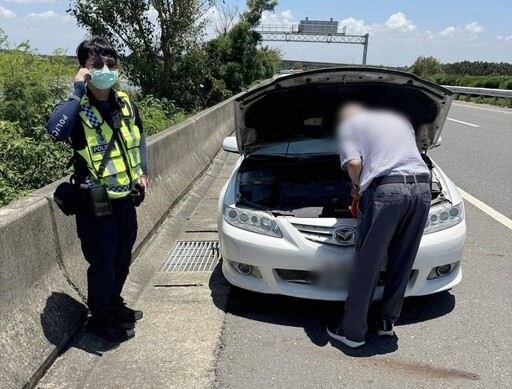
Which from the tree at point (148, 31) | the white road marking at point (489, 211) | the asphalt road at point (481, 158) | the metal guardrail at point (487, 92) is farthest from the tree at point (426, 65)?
the white road marking at point (489, 211)

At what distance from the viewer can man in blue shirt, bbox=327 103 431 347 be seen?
3.19m

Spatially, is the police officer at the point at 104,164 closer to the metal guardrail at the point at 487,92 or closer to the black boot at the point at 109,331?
the black boot at the point at 109,331

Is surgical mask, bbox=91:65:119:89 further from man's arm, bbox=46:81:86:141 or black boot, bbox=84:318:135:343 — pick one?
black boot, bbox=84:318:135:343

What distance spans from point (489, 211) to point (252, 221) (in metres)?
4.13

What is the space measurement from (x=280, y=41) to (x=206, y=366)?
283 feet

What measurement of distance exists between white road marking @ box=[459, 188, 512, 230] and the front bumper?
8.72 ft

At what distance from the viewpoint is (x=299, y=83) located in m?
4.09

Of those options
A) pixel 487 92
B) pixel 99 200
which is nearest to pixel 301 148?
pixel 99 200

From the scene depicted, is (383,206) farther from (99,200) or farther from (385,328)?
(99,200)

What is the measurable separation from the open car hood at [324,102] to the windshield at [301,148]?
48mm

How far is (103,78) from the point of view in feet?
9.86

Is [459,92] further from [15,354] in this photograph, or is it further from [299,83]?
[15,354]

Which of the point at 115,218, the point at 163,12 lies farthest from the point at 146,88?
the point at 115,218

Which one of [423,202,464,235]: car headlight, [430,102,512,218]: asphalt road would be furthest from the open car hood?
[430,102,512,218]: asphalt road
